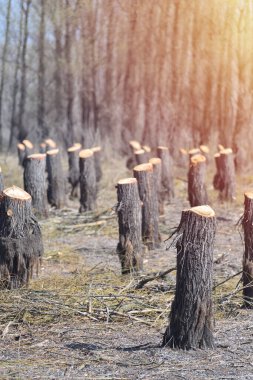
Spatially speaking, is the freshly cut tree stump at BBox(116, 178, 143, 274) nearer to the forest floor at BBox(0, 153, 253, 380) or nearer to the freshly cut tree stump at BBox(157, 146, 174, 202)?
the forest floor at BBox(0, 153, 253, 380)

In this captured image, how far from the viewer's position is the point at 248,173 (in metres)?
15.8

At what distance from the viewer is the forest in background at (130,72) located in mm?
16734

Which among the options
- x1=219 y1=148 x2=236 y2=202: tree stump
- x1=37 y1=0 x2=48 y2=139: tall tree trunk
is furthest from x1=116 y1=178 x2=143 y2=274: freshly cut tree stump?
x1=37 y1=0 x2=48 y2=139: tall tree trunk

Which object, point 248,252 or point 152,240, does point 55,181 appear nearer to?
point 152,240

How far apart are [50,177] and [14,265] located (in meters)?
5.58

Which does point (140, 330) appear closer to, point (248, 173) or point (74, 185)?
point (74, 185)

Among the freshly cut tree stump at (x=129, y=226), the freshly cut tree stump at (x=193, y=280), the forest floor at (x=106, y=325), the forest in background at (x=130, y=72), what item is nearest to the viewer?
the forest floor at (x=106, y=325)

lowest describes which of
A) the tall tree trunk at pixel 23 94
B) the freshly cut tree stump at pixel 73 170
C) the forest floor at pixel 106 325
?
the forest floor at pixel 106 325

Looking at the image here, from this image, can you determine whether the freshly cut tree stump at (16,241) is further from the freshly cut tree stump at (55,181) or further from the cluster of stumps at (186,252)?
the freshly cut tree stump at (55,181)

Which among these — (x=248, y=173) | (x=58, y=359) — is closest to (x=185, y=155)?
(x=248, y=173)

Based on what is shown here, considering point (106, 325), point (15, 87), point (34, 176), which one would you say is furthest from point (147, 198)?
point (15, 87)

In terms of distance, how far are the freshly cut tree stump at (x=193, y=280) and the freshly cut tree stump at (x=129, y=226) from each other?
2419mm

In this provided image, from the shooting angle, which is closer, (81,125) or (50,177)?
(50,177)

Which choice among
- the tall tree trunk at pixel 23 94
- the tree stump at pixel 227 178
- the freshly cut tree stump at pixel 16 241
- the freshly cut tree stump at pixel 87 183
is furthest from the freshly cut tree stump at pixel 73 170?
the tall tree trunk at pixel 23 94
